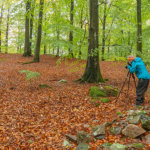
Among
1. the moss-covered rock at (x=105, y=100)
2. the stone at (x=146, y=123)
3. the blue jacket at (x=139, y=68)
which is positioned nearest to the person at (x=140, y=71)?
the blue jacket at (x=139, y=68)

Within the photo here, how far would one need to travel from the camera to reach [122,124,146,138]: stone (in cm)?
367

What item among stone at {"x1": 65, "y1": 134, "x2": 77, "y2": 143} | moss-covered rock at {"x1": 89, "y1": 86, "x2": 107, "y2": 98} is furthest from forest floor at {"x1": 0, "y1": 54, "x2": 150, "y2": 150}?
moss-covered rock at {"x1": 89, "y1": 86, "x2": 107, "y2": 98}

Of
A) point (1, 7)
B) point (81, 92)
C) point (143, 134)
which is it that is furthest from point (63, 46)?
point (1, 7)

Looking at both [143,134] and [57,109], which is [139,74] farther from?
[57,109]

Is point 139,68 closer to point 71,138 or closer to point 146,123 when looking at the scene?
point 146,123

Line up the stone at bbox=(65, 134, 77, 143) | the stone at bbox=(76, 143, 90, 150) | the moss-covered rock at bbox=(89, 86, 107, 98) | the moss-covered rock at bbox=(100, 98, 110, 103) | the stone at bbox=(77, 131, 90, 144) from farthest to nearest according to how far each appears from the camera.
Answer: the moss-covered rock at bbox=(89, 86, 107, 98), the moss-covered rock at bbox=(100, 98, 110, 103), the stone at bbox=(65, 134, 77, 143), the stone at bbox=(77, 131, 90, 144), the stone at bbox=(76, 143, 90, 150)

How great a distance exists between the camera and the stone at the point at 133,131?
3.67 metres

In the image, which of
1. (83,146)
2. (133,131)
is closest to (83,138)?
(83,146)

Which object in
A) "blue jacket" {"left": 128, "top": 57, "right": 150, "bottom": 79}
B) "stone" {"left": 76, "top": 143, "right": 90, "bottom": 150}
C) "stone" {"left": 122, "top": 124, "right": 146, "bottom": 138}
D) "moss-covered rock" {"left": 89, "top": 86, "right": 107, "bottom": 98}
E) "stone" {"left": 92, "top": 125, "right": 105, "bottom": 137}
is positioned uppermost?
"blue jacket" {"left": 128, "top": 57, "right": 150, "bottom": 79}

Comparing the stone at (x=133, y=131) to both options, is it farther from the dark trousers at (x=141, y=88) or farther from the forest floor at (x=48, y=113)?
the dark trousers at (x=141, y=88)

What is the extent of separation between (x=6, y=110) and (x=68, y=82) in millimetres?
4537

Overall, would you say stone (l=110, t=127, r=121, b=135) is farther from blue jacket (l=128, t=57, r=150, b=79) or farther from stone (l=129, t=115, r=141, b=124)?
blue jacket (l=128, t=57, r=150, b=79)

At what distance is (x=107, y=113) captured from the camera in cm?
556

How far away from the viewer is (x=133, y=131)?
12.3 feet
